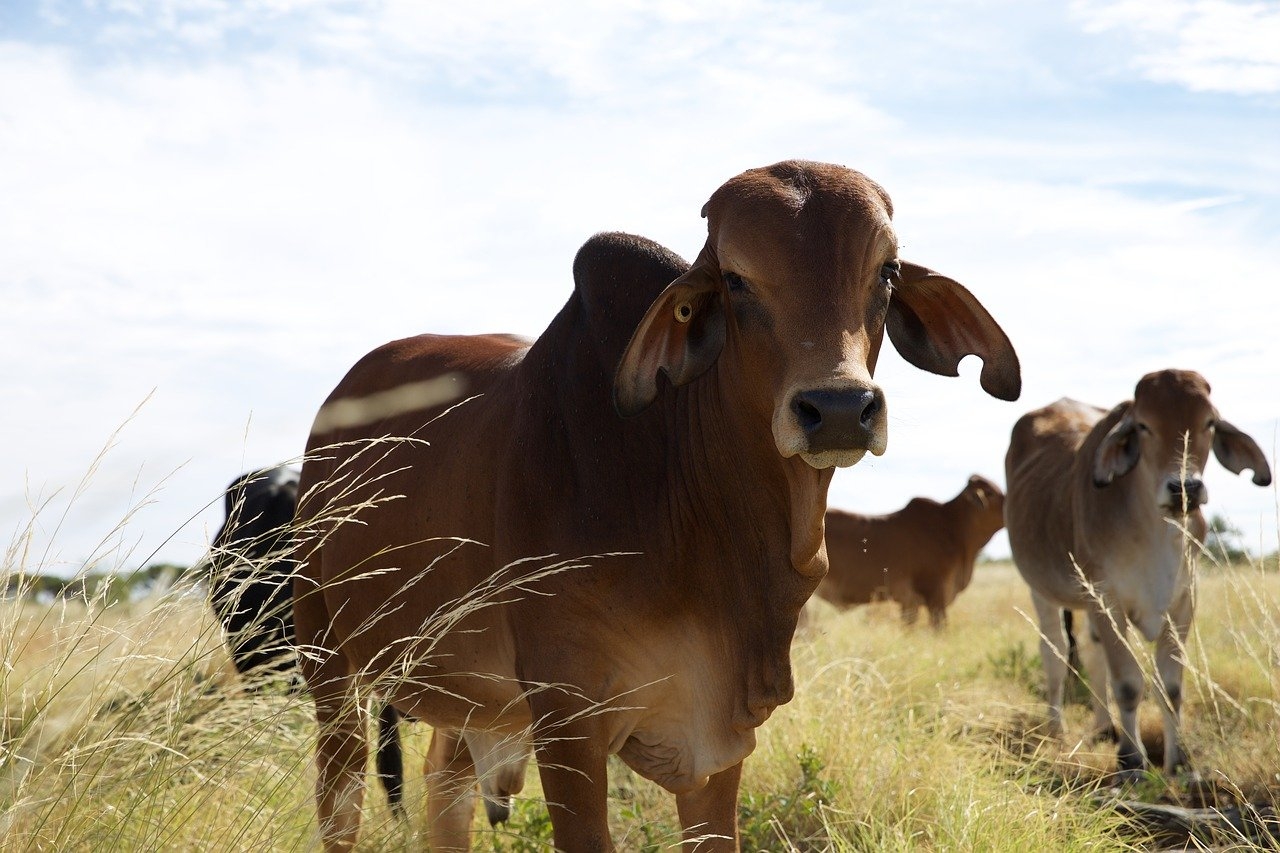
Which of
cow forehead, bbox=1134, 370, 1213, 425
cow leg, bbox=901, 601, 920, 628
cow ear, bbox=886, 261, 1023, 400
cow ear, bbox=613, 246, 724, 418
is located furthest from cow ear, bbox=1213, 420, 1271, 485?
cow leg, bbox=901, 601, 920, 628

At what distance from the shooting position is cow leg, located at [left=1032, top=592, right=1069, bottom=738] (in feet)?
26.6

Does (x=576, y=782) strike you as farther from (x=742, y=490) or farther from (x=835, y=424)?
(x=835, y=424)

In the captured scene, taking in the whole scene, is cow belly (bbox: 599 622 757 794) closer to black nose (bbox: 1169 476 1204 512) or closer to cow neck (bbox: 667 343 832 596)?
cow neck (bbox: 667 343 832 596)

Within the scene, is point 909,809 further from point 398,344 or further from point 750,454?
point 398,344

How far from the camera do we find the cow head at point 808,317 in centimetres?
279

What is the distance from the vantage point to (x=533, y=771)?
5992 mm

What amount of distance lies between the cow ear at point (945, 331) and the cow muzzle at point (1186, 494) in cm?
391

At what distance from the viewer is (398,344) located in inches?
198

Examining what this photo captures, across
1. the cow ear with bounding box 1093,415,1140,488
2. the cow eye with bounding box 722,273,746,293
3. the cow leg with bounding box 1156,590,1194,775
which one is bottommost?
the cow leg with bounding box 1156,590,1194,775

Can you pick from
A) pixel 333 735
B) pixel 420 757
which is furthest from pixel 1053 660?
pixel 333 735

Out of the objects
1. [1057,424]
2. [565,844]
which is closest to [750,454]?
[565,844]

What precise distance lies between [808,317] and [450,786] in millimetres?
2411

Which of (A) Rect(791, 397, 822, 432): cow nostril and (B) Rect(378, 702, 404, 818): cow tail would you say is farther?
(B) Rect(378, 702, 404, 818): cow tail

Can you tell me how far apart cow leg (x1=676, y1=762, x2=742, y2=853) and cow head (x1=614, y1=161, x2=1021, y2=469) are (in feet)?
3.51
